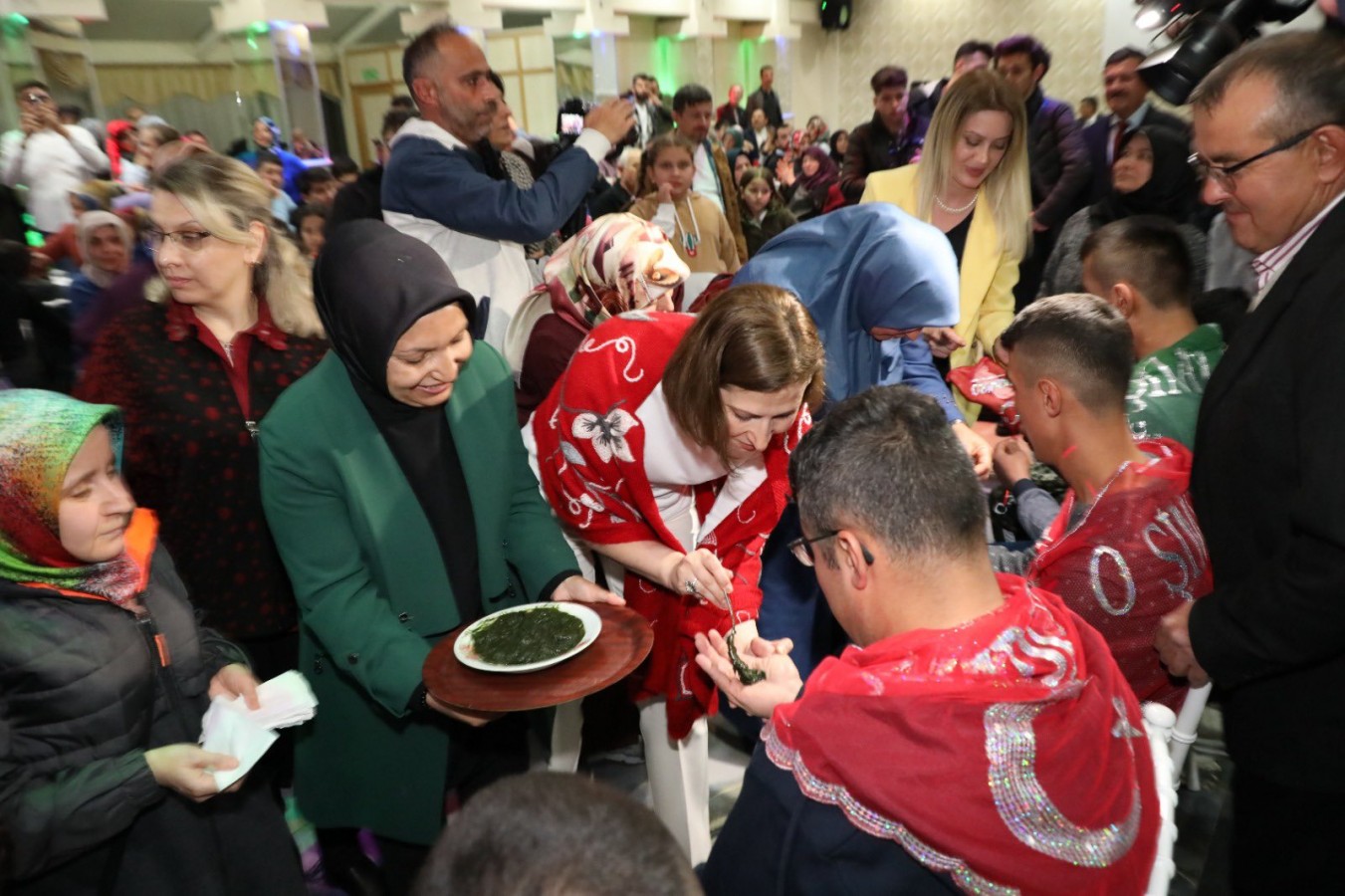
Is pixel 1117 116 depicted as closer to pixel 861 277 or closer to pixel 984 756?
pixel 861 277

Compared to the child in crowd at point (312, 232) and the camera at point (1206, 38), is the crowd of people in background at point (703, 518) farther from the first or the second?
the child in crowd at point (312, 232)

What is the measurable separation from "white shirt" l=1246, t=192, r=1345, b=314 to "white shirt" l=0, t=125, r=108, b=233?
6.78 meters

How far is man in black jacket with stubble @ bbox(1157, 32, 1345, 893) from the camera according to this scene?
1.28 m

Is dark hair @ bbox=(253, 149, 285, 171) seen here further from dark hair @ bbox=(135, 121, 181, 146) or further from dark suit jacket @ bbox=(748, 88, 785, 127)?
dark suit jacket @ bbox=(748, 88, 785, 127)

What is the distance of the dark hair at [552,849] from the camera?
0.71 m

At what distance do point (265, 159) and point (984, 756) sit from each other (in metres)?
7.64

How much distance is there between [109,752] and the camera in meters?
1.38

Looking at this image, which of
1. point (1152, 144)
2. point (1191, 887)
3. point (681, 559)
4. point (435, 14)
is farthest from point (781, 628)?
point (435, 14)

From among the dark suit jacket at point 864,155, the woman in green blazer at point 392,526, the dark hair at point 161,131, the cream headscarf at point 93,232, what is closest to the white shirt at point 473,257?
the woman in green blazer at point 392,526

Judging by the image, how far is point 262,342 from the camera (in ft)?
6.88

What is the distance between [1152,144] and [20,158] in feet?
23.4

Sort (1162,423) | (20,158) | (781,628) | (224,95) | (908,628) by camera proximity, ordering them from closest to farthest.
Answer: (908,628) < (1162,423) < (781,628) < (20,158) < (224,95)

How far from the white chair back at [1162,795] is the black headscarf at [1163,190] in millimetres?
2705

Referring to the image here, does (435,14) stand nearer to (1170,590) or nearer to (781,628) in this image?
(781,628)
